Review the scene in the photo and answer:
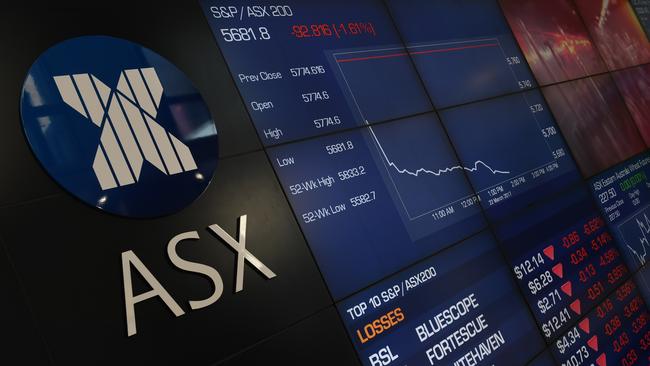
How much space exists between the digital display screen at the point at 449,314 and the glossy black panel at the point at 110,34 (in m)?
0.86

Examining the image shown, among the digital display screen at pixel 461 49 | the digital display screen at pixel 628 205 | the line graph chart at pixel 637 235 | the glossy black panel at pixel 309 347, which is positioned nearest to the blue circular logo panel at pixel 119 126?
the glossy black panel at pixel 309 347

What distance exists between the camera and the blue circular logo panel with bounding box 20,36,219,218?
194 cm

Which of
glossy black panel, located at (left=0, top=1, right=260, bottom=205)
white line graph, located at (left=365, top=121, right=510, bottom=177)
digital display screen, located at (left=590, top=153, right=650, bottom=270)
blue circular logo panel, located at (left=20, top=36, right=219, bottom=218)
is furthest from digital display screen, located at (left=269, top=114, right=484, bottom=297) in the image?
digital display screen, located at (left=590, top=153, right=650, bottom=270)

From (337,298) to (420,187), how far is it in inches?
30.5

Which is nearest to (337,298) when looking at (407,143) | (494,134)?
(407,143)

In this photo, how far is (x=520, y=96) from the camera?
12.2ft

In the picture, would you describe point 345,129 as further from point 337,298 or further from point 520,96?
point 520,96

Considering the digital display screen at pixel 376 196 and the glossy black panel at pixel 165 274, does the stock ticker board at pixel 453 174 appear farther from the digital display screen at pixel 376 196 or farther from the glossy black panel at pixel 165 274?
the glossy black panel at pixel 165 274

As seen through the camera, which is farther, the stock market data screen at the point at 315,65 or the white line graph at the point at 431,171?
the white line graph at the point at 431,171

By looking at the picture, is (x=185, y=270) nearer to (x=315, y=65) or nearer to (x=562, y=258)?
(x=315, y=65)

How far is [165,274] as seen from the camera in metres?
2.04

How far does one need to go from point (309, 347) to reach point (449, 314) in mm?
792

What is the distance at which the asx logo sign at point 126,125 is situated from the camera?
2.02m

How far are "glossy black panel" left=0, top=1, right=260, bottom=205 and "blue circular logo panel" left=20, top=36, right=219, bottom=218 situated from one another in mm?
35
